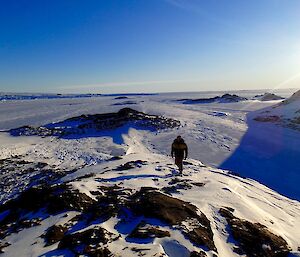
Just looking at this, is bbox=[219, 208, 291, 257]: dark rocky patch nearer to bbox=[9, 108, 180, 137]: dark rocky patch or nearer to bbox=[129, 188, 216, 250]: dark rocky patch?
bbox=[129, 188, 216, 250]: dark rocky patch

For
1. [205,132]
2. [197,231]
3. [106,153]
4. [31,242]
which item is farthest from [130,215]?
[205,132]

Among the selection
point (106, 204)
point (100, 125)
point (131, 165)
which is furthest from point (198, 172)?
point (100, 125)

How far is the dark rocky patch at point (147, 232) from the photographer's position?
25.2 feet

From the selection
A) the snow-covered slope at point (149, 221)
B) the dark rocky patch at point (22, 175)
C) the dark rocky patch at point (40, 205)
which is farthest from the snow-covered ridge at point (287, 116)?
the dark rocky patch at point (40, 205)

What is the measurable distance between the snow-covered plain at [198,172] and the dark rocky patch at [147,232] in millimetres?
183

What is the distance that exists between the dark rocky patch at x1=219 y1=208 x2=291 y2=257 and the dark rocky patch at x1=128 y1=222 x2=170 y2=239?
81.8 inches

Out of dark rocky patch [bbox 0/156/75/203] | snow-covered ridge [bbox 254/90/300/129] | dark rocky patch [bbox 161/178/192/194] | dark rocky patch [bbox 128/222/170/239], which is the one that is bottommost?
snow-covered ridge [bbox 254/90/300/129]

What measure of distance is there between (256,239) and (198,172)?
6.89m

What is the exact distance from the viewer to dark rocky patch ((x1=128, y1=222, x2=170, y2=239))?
7.68 m

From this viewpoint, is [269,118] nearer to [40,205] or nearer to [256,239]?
[256,239]

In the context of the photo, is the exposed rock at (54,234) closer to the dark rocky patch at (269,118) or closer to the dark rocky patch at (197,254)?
the dark rocky patch at (197,254)

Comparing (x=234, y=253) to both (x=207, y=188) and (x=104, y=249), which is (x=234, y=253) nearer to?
(x=104, y=249)

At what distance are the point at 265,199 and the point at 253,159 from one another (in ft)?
41.8

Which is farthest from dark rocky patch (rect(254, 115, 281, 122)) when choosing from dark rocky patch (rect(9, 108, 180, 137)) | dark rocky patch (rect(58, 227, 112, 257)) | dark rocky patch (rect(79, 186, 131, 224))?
dark rocky patch (rect(58, 227, 112, 257))
